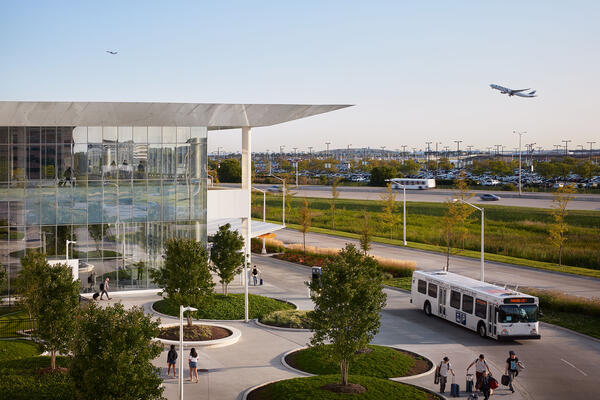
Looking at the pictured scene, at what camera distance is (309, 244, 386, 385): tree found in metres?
22.5

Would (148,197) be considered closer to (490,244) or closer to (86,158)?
(86,158)

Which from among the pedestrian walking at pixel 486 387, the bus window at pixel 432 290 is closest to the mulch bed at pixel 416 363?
the pedestrian walking at pixel 486 387

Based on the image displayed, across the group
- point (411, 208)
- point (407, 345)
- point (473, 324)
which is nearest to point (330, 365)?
point (407, 345)

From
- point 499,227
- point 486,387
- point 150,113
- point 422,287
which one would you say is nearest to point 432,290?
point 422,287

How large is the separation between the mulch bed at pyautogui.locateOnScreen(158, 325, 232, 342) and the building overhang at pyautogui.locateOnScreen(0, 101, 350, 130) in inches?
597

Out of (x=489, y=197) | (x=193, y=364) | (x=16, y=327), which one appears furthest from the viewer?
(x=489, y=197)

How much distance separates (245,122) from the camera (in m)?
44.9

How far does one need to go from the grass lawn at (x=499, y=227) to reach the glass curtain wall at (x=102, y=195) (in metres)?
22.8

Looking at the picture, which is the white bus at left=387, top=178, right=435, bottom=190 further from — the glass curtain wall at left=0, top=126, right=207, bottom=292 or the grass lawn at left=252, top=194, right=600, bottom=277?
the glass curtain wall at left=0, top=126, right=207, bottom=292

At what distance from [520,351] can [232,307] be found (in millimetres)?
14992

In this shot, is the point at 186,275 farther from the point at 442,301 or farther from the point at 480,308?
the point at 480,308

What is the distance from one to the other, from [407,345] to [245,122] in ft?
67.0

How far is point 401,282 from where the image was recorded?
4575 centimetres

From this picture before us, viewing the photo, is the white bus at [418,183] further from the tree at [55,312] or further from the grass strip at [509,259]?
the tree at [55,312]
